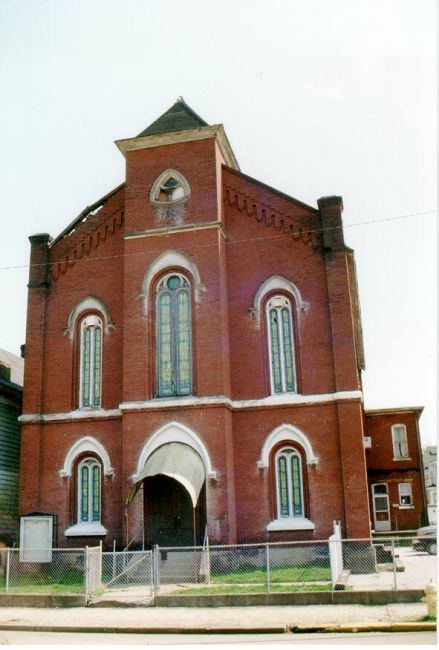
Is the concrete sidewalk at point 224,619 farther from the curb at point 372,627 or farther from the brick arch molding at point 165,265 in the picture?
the brick arch molding at point 165,265

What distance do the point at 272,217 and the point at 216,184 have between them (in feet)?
7.18

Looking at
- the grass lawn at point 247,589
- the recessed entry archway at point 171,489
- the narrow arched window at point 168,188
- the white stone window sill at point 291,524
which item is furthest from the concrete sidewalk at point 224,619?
the narrow arched window at point 168,188

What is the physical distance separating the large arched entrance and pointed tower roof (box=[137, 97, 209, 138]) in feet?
35.8

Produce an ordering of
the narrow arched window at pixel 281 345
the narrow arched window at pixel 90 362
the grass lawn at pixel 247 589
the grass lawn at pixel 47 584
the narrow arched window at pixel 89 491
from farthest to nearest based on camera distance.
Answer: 1. the narrow arched window at pixel 90 362
2. the narrow arched window at pixel 89 491
3. the narrow arched window at pixel 281 345
4. the grass lawn at pixel 47 584
5. the grass lawn at pixel 247 589

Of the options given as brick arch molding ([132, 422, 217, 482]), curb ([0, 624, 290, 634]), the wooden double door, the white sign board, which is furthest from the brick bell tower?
curb ([0, 624, 290, 634])

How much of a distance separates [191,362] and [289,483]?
4.87m

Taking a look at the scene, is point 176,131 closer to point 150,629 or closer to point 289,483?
point 289,483

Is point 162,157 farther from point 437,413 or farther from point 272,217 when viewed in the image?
point 437,413

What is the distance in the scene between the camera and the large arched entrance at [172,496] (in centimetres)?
1981

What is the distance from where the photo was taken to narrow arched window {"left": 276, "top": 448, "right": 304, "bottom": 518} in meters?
20.8

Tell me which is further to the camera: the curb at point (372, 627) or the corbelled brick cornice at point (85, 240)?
the corbelled brick cornice at point (85, 240)

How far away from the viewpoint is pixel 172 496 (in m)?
21.1

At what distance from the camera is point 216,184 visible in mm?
22750

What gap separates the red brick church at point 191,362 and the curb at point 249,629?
6355 millimetres
